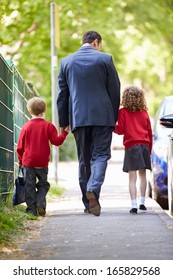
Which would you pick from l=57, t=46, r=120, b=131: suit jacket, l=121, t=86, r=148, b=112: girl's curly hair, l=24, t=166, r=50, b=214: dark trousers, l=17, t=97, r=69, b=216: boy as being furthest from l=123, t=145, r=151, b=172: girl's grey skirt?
l=24, t=166, r=50, b=214: dark trousers

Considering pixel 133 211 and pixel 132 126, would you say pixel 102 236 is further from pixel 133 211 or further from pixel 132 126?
pixel 132 126

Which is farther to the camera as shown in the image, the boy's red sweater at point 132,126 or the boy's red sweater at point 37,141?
the boy's red sweater at point 132,126

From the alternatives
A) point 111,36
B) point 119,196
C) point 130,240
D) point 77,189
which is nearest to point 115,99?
point 130,240

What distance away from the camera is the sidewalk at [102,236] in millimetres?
7551

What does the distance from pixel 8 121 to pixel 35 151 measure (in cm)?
95

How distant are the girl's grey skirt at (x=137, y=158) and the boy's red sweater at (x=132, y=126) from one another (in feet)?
0.20

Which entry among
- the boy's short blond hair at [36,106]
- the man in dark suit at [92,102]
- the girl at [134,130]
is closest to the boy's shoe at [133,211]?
the girl at [134,130]

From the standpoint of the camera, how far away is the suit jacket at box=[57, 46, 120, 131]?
10.8 meters

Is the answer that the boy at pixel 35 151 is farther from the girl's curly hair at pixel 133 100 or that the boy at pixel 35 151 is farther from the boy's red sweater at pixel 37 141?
the girl's curly hair at pixel 133 100

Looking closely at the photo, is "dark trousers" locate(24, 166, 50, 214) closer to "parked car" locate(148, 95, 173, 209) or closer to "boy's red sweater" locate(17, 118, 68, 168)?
"boy's red sweater" locate(17, 118, 68, 168)

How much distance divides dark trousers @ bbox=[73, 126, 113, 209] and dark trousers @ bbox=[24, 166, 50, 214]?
0.43m

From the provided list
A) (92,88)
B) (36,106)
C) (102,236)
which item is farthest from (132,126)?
(102,236)

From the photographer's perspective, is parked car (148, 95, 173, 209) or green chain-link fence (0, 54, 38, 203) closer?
green chain-link fence (0, 54, 38, 203)

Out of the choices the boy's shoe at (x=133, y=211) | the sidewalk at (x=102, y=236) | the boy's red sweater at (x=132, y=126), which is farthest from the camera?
the boy's red sweater at (x=132, y=126)
